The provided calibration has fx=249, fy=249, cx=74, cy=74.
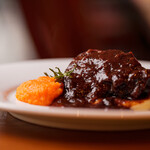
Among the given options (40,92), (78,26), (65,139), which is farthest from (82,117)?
(78,26)

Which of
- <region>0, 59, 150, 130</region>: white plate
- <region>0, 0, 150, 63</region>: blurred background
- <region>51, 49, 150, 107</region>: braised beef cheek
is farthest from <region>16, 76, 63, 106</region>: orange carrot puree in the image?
<region>0, 0, 150, 63</region>: blurred background

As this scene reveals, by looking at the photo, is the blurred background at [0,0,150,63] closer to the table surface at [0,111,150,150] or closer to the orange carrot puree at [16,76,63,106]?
the orange carrot puree at [16,76,63,106]

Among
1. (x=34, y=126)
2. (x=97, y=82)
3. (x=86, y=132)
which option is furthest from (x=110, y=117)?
(x=97, y=82)

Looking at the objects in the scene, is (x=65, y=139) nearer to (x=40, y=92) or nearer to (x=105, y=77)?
(x=40, y=92)

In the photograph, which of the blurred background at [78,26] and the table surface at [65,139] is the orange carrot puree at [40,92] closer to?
the table surface at [65,139]

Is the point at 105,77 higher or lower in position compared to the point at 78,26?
higher

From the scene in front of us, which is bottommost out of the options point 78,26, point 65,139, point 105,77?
point 78,26
